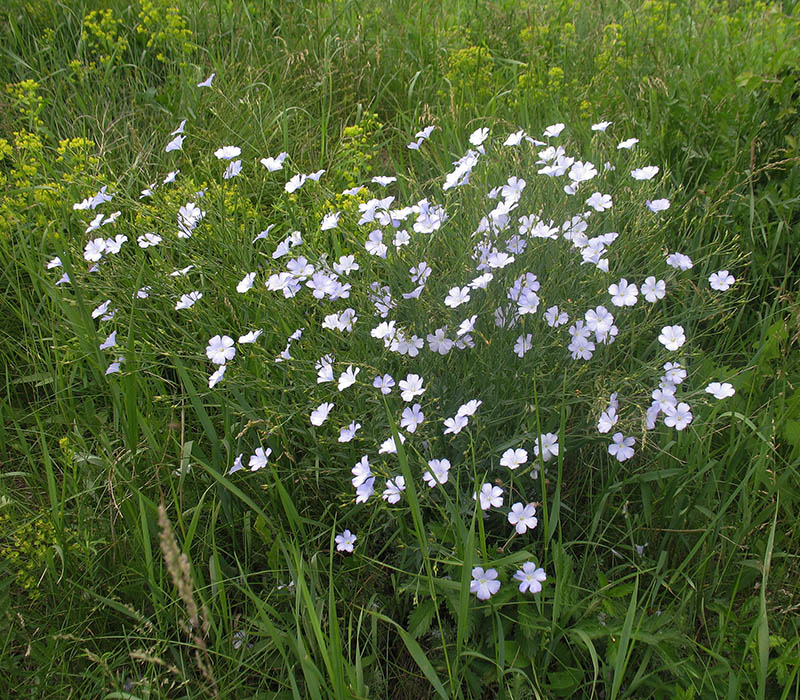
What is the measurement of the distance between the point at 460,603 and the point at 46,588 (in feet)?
3.53

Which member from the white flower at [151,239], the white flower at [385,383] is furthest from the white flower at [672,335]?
the white flower at [151,239]

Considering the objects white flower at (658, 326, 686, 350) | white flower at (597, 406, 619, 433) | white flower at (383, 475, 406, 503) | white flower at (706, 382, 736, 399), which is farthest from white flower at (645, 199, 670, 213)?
white flower at (383, 475, 406, 503)

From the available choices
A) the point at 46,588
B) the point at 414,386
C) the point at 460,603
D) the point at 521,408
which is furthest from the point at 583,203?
A: the point at 46,588

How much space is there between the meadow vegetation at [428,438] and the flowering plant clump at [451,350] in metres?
0.01

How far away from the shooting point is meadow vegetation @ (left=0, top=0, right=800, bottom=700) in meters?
1.57

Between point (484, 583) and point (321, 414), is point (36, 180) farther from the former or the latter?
point (484, 583)

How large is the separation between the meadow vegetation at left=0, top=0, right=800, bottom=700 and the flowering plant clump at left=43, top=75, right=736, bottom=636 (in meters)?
0.01

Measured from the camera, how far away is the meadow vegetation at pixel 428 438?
5.16 ft

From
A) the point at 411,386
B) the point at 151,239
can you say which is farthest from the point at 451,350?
the point at 151,239

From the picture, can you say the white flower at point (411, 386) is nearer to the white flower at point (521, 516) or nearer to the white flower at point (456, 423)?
the white flower at point (456, 423)

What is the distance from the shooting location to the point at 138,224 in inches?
93.0

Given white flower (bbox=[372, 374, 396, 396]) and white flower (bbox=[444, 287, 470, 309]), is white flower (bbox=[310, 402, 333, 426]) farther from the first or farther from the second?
white flower (bbox=[444, 287, 470, 309])

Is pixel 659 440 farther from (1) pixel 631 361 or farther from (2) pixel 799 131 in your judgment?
(2) pixel 799 131

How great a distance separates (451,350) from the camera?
6.15ft
